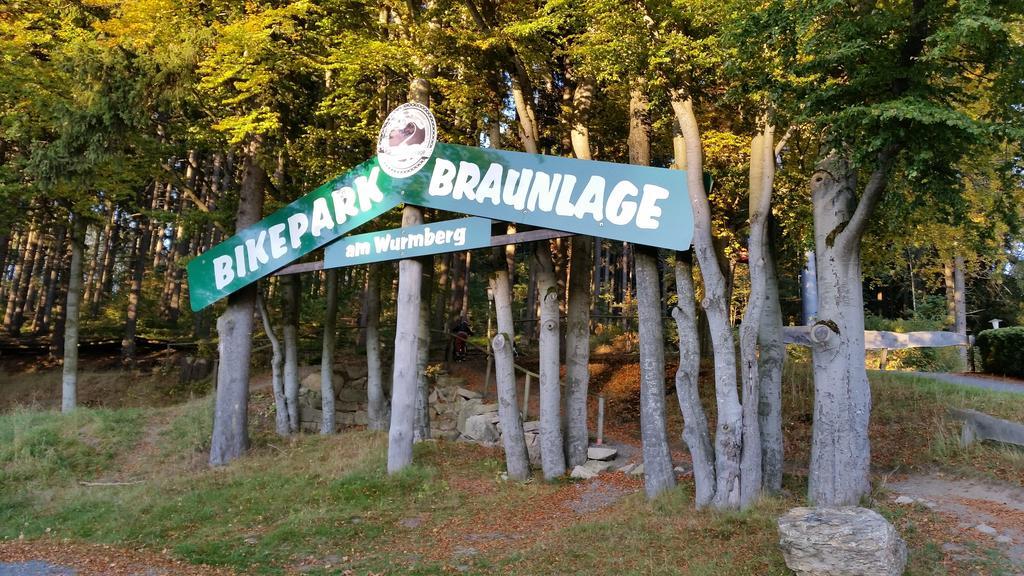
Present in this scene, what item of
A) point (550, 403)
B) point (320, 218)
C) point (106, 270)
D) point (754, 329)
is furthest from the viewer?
point (106, 270)

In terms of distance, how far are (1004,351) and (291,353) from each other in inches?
652

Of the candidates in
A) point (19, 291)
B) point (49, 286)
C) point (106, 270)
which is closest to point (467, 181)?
point (49, 286)

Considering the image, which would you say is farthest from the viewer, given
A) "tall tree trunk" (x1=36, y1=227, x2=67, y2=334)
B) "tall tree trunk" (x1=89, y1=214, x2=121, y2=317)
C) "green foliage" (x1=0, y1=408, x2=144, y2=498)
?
"tall tree trunk" (x1=89, y1=214, x2=121, y2=317)

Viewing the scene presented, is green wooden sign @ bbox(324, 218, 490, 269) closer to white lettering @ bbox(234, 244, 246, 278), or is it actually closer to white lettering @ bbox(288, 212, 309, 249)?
white lettering @ bbox(288, 212, 309, 249)

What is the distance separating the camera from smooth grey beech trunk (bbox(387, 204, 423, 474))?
11.8 meters

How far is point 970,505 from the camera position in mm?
7875

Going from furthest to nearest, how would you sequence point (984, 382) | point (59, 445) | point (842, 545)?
1. point (984, 382)
2. point (59, 445)
3. point (842, 545)

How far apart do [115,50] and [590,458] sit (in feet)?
40.8

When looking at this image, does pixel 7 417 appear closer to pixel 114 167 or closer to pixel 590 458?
pixel 114 167

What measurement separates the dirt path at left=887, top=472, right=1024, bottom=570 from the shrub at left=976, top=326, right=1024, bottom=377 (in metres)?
8.51

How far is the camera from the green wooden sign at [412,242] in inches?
447

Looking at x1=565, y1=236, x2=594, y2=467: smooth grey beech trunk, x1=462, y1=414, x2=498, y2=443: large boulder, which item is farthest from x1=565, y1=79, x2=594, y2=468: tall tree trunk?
x1=462, y1=414, x2=498, y2=443: large boulder

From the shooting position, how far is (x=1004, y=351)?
15.8m

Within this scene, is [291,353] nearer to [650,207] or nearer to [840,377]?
[650,207]
